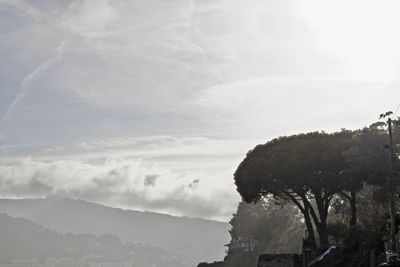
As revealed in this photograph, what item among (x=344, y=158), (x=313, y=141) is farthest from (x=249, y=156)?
(x=344, y=158)

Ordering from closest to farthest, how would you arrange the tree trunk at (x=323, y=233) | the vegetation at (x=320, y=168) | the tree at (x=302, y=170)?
the vegetation at (x=320, y=168), the tree at (x=302, y=170), the tree trunk at (x=323, y=233)

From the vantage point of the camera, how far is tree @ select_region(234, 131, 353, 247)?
5650 centimetres

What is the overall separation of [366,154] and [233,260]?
52.0 m

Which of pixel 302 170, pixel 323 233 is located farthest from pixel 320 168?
pixel 323 233

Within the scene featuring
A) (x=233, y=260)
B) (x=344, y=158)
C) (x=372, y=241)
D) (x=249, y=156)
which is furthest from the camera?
(x=233, y=260)

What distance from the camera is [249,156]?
6312 centimetres

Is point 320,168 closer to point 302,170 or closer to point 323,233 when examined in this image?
point 302,170

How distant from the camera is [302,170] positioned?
2245 inches

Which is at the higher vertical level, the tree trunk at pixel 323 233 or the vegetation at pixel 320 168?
the vegetation at pixel 320 168

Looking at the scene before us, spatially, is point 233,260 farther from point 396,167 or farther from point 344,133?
point 396,167

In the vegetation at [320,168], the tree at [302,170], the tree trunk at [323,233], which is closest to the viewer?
the vegetation at [320,168]

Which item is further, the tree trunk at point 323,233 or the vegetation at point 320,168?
the tree trunk at point 323,233

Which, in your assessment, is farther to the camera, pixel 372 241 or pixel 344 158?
pixel 344 158

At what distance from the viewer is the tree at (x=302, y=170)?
5650 centimetres
